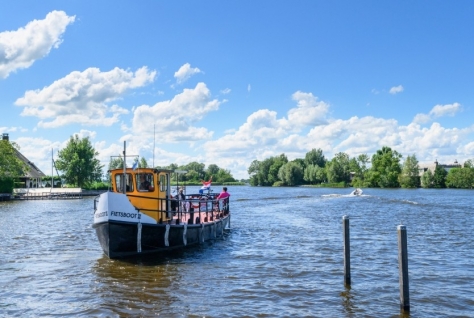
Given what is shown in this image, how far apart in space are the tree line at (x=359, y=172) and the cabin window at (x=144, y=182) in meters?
119

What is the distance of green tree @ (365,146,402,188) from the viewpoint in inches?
5207

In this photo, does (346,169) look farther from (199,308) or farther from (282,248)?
(199,308)

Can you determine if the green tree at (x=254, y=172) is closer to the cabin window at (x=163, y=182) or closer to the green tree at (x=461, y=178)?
the green tree at (x=461, y=178)

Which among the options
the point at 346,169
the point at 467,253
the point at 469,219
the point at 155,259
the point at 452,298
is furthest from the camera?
the point at 346,169

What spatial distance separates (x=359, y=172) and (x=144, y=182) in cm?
13177

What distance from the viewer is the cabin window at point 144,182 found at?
65.6ft

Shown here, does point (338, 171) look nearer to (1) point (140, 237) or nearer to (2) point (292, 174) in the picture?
(2) point (292, 174)

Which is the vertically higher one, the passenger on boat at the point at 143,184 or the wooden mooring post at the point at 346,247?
the passenger on boat at the point at 143,184

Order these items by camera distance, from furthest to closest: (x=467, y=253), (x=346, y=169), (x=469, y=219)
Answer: (x=346, y=169) < (x=469, y=219) < (x=467, y=253)

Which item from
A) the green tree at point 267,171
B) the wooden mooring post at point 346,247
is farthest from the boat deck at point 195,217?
the green tree at point 267,171

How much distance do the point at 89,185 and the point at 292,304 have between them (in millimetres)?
89175

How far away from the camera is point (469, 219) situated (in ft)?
120

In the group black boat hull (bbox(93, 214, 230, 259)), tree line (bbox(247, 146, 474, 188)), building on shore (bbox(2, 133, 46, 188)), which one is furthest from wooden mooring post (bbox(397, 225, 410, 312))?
tree line (bbox(247, 146, 474, 188))

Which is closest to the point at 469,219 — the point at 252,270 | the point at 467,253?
the point at 467,253
